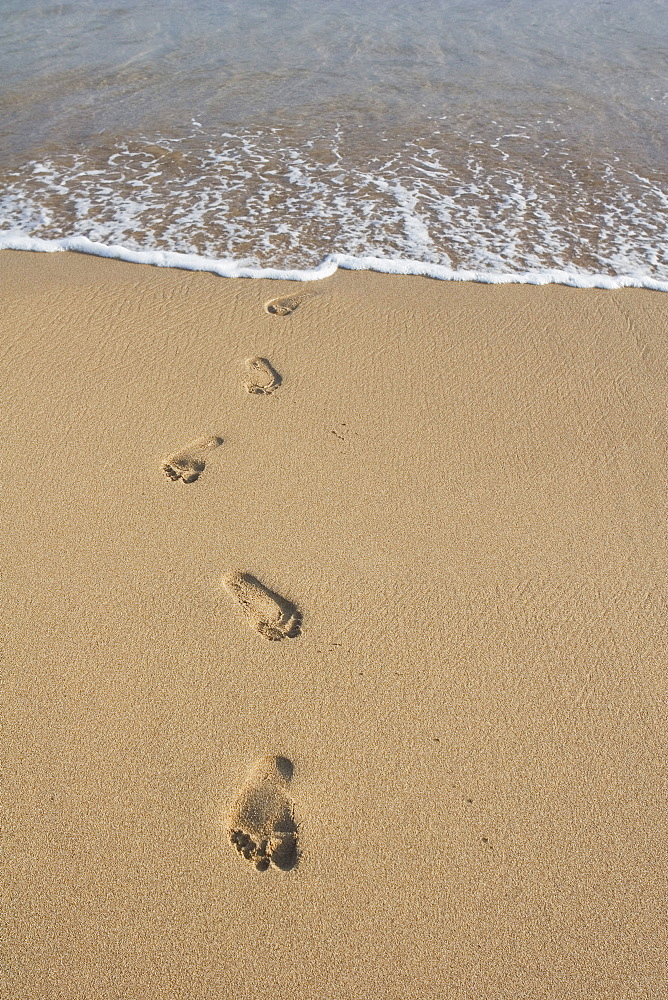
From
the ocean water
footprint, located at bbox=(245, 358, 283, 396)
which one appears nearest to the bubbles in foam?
the ocean water

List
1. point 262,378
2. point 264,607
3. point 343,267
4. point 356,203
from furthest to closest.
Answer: point 356,203
point 343,267
point 262,378
point 264,607

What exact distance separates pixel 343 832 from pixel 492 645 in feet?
2.57

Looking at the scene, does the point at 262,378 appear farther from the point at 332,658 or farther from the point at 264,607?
the point at 332,658

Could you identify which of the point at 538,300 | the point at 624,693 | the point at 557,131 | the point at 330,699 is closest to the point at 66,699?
the point at 330,699

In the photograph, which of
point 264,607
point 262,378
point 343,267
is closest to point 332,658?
point 264,607

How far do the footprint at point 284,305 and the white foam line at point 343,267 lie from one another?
254 mm

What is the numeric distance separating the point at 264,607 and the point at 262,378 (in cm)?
139

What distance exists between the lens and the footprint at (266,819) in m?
1.84

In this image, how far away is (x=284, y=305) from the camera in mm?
3945

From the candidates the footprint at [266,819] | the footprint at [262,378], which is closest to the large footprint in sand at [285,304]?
the footprint at [262,378]

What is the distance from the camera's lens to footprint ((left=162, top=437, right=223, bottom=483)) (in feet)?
9.57

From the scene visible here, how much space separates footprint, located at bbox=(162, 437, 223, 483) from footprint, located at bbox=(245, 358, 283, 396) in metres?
0.40

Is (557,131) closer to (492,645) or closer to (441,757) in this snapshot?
(492,645)

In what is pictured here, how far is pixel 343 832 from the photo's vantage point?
74.4 inches
